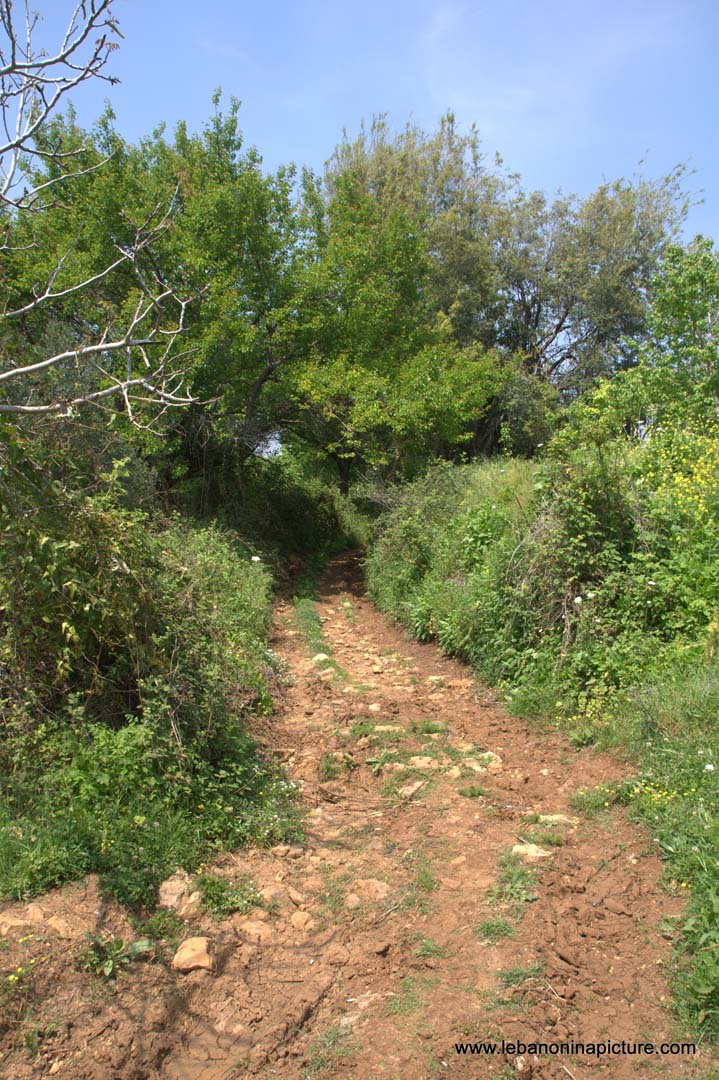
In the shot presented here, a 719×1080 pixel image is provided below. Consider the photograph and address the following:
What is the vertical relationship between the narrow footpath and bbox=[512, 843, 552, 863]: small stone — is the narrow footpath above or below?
below

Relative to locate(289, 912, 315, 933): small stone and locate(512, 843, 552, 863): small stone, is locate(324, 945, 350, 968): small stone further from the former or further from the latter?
locate(512, 843, 552, 863): small stone

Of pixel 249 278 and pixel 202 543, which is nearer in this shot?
pixel 202 543

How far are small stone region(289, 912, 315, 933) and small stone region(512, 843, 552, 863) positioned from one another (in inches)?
47.1

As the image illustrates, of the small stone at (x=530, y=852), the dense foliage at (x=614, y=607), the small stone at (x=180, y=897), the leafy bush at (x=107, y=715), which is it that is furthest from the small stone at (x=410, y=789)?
the small stone at (x=180, y=897)

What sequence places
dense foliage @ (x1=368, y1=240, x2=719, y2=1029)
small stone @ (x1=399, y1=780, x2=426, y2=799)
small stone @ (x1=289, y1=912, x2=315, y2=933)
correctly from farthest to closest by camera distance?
Answer: small stone @ (x1=399, y1=780, x2=426, y2=799), dense foliage @ (x1=368, y1=240, x2=719, y2=1029), small stone @ (x1=289, y1=912, x2=315, y2=933)

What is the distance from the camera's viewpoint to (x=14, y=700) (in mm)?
4316

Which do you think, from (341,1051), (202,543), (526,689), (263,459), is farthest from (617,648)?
(263,459)

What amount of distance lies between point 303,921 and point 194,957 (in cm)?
58

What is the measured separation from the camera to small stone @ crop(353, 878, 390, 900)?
384cm

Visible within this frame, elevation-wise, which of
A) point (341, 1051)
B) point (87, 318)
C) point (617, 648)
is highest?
point (87, 318)

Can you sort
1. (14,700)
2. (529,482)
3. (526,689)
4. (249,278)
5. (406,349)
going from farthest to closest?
(406,349), (249,278), (529,482), (526,689), (14,700)

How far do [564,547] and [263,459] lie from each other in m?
9.69

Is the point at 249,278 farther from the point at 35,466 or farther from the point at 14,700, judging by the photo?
the point at 14,700

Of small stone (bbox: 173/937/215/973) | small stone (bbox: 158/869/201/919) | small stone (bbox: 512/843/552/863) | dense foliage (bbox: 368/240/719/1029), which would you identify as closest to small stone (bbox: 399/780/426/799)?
small stone (bbox: 512/843/552/863)
